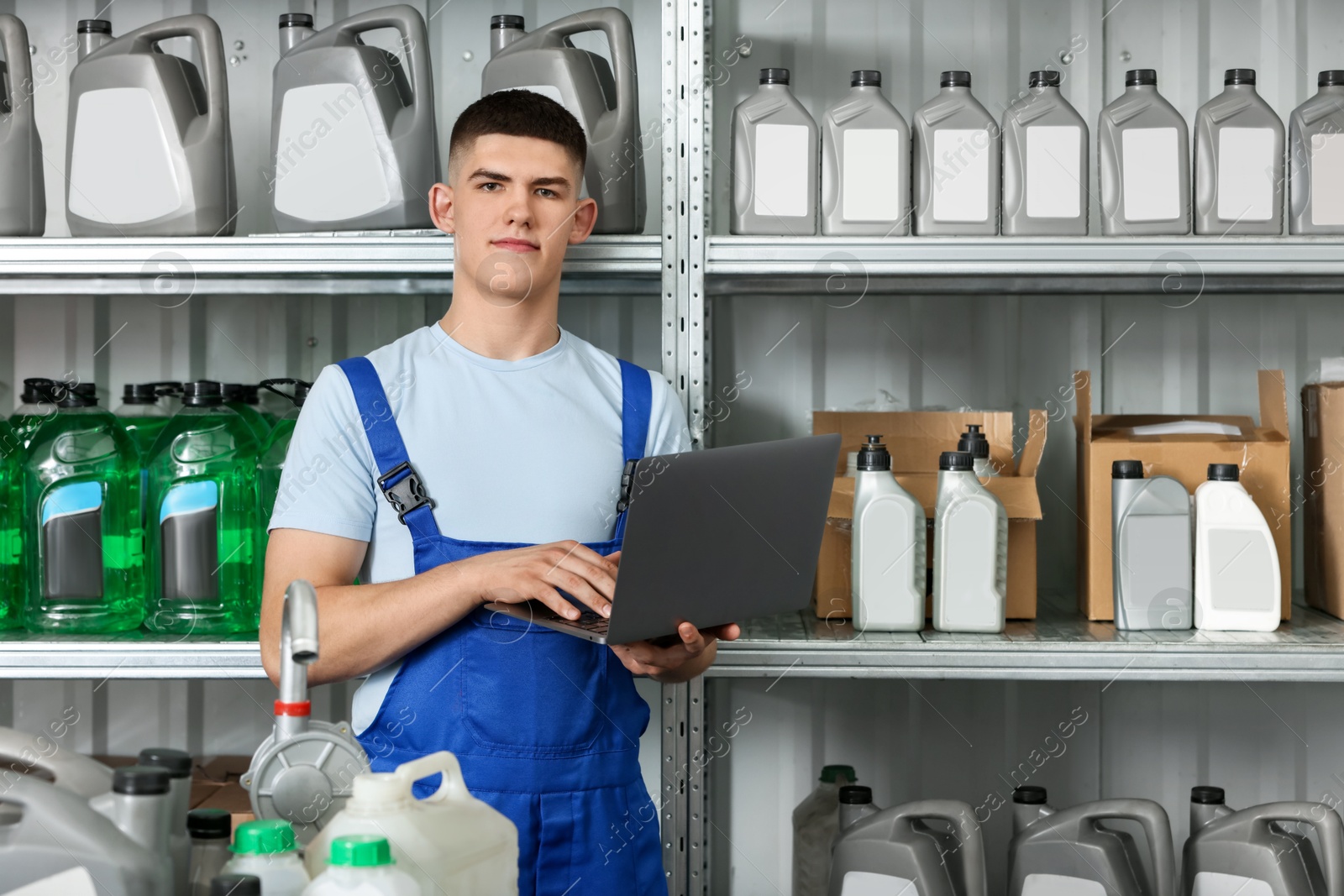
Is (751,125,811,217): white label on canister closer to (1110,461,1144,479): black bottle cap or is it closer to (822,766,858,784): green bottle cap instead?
(1110,461,1144,479): black bottle cap

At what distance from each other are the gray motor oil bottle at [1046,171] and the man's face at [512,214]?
2.07 feet

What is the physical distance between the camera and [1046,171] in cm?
154

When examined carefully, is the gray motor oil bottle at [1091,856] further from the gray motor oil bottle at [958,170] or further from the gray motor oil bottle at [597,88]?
the gray motor oil bottle at [597,88]

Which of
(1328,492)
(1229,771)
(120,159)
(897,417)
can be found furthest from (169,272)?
(1229,771)

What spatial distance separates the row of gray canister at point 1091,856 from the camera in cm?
149

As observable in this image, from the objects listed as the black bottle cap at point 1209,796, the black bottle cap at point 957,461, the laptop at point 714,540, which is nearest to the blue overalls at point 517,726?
the laptop at point 714,540

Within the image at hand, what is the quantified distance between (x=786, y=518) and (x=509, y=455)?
1.30ft

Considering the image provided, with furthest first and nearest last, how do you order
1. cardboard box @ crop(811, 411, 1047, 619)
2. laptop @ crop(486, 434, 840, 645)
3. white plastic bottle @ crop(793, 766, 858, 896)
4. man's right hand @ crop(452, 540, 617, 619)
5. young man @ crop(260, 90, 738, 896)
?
white plastic bottle @ crop(793, 766, 858, 896) < cardboard box @ crop(811, 411, 1047, 619) < young man @ crop(260, 90, 738, 896) < man's right hand @ crop(452, 540, 617, 619) < laptop @ crop(486, 434, 840, 645)

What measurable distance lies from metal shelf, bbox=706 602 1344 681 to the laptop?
335 millimetres

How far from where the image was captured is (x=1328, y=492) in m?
1.64

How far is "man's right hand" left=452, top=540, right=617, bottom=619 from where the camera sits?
3.54ft

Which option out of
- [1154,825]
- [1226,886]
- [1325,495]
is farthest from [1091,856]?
[1325,495]

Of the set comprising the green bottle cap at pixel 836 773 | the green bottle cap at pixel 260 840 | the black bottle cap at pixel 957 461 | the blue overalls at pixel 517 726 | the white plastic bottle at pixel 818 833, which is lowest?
the white plastic bottle at pixel 818 833

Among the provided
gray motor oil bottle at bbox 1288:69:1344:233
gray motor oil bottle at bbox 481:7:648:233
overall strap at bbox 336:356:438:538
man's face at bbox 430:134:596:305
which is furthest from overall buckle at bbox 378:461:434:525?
gray motor oil bottle at bbox 1288:69:1344:233
